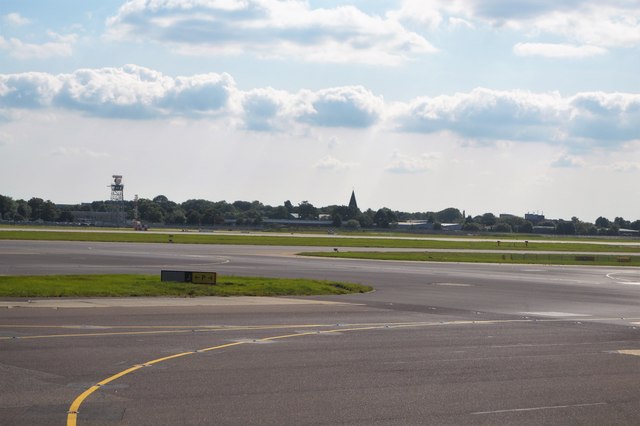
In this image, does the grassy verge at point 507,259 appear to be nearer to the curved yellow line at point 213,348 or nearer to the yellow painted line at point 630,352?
the curved yellow line at point 213,348

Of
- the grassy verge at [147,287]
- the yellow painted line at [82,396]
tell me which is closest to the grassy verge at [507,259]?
the grassy verge at [147,287]

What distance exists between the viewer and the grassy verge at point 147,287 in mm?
35094

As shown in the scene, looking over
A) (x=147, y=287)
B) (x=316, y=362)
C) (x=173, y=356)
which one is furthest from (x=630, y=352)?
(x=147, y=287)

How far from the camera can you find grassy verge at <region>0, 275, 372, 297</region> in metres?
35.1

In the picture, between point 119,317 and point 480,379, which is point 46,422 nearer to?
point 480,379

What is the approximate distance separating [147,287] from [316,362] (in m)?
20.2

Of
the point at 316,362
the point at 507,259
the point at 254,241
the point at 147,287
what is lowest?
the point at 507,259

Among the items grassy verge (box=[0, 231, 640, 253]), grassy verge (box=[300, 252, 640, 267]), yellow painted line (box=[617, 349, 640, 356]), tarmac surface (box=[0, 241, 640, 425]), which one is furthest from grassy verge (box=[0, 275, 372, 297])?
grassy verge (box=[0, 231, 640, 253])

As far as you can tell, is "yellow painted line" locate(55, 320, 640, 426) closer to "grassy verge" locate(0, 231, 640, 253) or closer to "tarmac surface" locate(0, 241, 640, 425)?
"tarmac surface" locate(0, 241, 640, 425)

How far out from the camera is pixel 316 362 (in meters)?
19.3

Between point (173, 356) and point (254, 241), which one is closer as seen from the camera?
point (173, 356)

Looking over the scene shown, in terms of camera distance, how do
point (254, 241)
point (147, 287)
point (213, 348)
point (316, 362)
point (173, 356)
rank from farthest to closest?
1. point (254, 241)
2. point (147, 287)
3. point (213, 348)
4. point (173, 356)
5. point (316, 362)

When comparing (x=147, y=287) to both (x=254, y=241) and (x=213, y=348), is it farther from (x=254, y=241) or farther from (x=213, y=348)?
(x=254, y=241)

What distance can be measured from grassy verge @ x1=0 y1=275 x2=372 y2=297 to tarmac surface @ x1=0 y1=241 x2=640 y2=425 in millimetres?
2313
